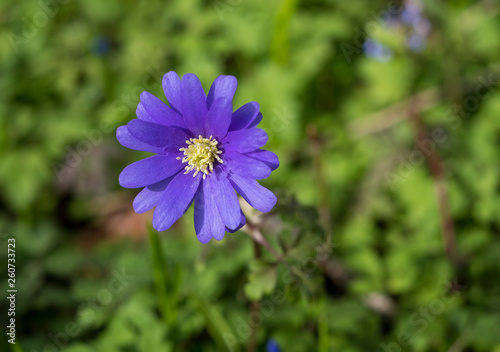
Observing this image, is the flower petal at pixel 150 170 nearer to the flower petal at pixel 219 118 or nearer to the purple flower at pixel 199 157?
the purple flower at pixel 199 157

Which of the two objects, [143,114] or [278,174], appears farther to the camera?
[278,174]

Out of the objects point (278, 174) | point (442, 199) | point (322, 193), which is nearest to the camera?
point (442, 199)

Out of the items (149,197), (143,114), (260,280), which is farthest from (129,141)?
(260,280)

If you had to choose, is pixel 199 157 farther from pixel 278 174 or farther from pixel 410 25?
pixel 410 25

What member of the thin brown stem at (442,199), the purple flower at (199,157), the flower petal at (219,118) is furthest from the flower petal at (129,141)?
the thin brown stem at (442,199)

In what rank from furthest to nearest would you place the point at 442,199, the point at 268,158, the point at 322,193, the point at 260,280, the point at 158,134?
the point at 322,193 → the point at 442,199 → the point at 260,280 → the point at 158,134 → the point at 268,158

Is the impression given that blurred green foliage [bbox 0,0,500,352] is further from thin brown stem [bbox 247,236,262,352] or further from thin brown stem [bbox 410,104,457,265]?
thin brown stem [bbox 247,236,262,352]
